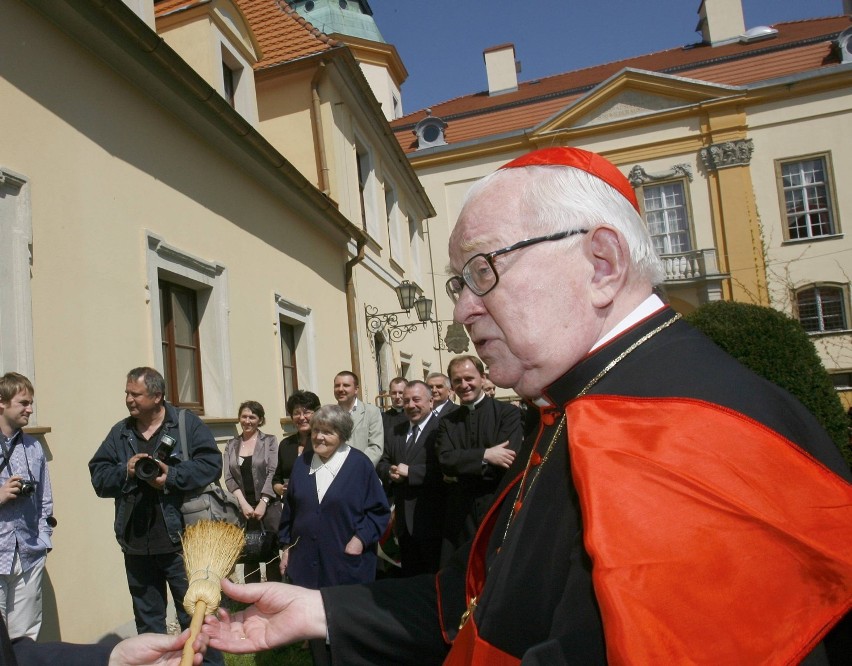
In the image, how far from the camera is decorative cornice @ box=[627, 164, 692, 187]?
2420cm

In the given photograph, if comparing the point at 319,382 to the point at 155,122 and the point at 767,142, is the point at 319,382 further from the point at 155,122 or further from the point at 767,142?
the point at 767,142

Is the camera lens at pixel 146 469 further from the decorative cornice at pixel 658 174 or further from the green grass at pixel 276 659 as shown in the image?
the decorative cornice at pixel 658 174

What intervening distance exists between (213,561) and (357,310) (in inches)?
420

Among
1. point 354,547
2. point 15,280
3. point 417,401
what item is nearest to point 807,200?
point 417,401

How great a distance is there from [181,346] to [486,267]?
622 centimetres

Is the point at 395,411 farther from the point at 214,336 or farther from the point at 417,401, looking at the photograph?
the point at 214,336

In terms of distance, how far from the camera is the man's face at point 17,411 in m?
4.10

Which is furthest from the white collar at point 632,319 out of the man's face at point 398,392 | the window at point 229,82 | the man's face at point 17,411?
the window at point 229,82

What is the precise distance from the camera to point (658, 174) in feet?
80.5

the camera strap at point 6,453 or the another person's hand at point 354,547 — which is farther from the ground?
the camera strap at point 6,453

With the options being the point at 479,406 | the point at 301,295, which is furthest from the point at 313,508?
the point at 301,295

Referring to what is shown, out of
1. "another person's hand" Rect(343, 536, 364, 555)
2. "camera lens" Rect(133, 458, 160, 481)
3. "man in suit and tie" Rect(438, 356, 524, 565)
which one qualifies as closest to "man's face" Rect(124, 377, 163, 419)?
"camera lens" Rect(133, 458, 160, 481)

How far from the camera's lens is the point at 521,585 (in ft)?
4.27

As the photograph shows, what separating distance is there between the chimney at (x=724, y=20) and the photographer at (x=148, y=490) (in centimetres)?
2947
